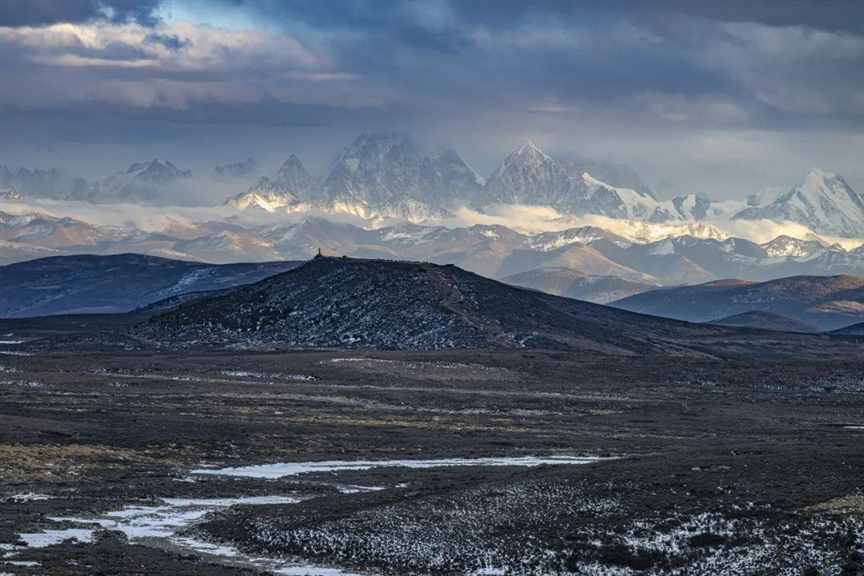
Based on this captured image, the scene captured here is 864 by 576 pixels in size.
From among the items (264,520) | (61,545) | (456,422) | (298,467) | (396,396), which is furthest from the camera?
(396,396)

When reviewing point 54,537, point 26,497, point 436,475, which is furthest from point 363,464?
point 54,537

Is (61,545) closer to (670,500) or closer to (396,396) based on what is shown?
(670,500)

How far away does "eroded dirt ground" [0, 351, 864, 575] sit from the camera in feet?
198

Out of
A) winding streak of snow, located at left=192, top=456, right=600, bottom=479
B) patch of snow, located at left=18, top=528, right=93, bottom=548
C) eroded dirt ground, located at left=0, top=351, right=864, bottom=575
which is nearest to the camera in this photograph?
eroded dirt ground, located at left=0, top=351, right=864, bottom=575

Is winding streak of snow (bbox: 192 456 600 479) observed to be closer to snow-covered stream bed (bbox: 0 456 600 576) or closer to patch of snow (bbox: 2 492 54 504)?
snow-covered stream bed (bbox: 0 456 600 576)

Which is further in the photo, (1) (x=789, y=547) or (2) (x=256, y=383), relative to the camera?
(2) (x=256, y=383)

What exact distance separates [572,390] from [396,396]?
25271mm

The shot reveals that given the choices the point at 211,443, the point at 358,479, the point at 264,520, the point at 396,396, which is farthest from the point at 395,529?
the point at 396,396

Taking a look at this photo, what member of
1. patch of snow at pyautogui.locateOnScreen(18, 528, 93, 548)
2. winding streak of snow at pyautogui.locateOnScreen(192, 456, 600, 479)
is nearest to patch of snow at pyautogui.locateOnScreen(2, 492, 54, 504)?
patch of snow at pyautogui.locateOnScreen(18, 528, 93, 548)

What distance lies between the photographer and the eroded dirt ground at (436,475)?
60.2 meters

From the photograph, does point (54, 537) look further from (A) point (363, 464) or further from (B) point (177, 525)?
(A) point (363, 464)

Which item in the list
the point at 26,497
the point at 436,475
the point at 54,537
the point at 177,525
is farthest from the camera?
the point at 436,475

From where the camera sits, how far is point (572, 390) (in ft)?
561

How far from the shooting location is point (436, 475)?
290ft
